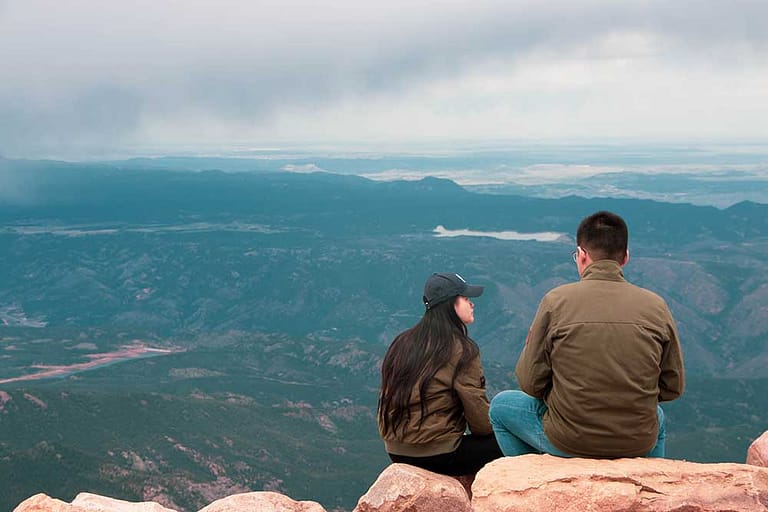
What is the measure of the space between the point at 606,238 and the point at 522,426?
3201mm

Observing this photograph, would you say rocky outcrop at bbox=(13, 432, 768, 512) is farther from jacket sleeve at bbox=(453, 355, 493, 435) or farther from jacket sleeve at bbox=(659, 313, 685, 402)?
jacket sleeve at bbox=(659, 313, 685, 402)

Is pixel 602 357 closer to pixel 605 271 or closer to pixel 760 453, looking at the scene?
pixel 605 271

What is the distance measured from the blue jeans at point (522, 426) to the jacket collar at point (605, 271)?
2204 mm

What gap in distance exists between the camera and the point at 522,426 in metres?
11.9

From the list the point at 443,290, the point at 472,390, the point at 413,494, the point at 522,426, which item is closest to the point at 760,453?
the point at 522,426

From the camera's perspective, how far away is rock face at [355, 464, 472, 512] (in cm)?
1207

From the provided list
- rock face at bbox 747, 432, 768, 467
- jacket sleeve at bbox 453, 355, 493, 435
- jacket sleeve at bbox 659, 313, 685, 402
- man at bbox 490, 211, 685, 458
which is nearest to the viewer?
man at bbox 490, 211, 685, 458

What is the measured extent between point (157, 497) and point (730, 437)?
128m

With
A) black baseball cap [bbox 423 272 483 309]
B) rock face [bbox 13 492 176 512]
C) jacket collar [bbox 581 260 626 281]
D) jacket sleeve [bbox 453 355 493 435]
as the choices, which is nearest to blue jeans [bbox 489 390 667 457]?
jacket sleeve [bbox 453 355 493 435]

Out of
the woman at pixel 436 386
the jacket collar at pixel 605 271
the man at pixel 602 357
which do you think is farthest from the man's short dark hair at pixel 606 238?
the woman at pixel 436 386

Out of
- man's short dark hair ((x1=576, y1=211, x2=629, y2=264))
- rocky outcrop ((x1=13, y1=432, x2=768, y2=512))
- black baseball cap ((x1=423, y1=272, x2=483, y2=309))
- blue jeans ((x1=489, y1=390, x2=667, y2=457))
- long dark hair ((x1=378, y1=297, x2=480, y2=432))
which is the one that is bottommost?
rocky outcrop ((x1=13, y1=432, x2=768, y2=512))

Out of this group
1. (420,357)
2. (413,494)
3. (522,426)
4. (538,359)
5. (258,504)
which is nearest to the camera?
(538,359)

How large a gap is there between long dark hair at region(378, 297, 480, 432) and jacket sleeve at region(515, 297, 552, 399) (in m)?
1.37

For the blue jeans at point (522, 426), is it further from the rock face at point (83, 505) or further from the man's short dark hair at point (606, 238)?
the rock face at point (83, 505)
